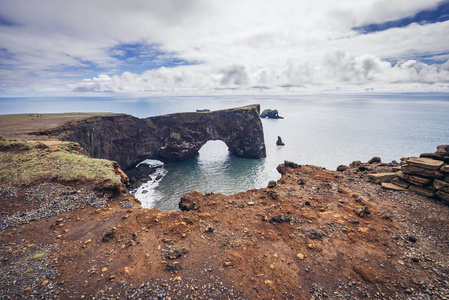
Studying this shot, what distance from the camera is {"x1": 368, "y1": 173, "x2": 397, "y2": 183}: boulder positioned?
19172 mm

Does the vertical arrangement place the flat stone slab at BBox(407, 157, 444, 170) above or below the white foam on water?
above

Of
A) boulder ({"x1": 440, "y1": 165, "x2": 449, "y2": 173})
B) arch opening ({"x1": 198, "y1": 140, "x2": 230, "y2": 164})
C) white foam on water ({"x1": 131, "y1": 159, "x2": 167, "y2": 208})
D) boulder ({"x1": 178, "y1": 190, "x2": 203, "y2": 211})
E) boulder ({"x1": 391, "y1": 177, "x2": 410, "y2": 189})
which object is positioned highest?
boulder ({"x1": 440, "y1": 165, "x2": 449, "y2": 173})

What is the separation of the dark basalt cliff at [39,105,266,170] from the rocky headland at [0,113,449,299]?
1328 inches

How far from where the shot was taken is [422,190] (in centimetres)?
1691

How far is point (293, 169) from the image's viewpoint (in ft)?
79.2

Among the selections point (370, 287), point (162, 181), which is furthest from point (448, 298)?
point (162, 181)

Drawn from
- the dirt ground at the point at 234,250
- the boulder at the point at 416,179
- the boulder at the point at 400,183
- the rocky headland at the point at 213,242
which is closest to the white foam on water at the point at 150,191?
the rocky headland at the point at 213,242

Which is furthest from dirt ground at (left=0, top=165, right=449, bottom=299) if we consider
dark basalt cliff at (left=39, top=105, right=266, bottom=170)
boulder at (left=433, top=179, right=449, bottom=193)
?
dark basalt cliff at (left=39, top=105, right=266, bottom=170)

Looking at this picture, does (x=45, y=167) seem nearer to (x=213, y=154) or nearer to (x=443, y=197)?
(x=443, y=197)

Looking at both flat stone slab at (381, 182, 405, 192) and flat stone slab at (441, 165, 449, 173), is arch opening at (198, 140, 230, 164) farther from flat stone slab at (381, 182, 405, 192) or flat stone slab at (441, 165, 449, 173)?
flat stone slab at (441, 165, 449, 173)

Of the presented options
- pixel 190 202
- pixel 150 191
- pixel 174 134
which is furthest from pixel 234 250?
pixel 174 134

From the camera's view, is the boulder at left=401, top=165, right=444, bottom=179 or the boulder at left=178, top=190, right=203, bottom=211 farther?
the boulder at left=178, top=190, right=203, bottom=211

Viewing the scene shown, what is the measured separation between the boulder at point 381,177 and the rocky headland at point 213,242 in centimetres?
158

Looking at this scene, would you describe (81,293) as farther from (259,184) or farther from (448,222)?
(259,184)
